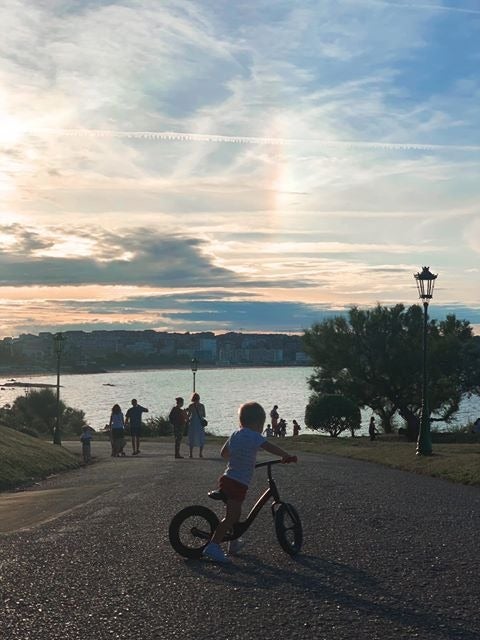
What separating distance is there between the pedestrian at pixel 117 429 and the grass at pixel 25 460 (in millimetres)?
2463

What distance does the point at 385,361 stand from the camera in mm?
52594

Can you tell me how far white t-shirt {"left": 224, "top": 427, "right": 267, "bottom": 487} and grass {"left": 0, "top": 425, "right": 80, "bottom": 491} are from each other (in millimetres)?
9894

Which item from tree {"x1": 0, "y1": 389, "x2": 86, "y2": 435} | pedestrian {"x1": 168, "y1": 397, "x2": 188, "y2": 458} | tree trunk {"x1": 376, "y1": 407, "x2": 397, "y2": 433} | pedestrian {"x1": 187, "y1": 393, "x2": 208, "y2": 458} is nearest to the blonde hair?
pedestrian {"x1": 187, "y1": 393, "x2": 208, "y2": 458}

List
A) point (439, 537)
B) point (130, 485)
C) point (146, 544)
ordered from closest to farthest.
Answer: point (146, 544) < point (439, 537) < point (130, 485)

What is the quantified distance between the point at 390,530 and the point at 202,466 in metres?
10.2

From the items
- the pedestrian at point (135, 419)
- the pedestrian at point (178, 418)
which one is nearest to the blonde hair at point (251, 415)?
the pedestrian at point (178, 418)

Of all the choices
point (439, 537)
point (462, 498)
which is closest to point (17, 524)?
point (439, 537)

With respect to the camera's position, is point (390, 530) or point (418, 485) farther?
point (418, 485)

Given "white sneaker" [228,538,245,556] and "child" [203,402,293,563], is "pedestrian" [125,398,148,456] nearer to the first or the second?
"white sneaker" [228,538,245,556]

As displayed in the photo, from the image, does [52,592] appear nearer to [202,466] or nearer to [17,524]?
[17,524]

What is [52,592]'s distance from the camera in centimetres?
693

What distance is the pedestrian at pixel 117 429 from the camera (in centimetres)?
2673

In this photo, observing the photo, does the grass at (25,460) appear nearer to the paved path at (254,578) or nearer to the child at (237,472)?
the paved path at (254,578)

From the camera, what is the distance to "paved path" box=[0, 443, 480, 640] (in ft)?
19.5
